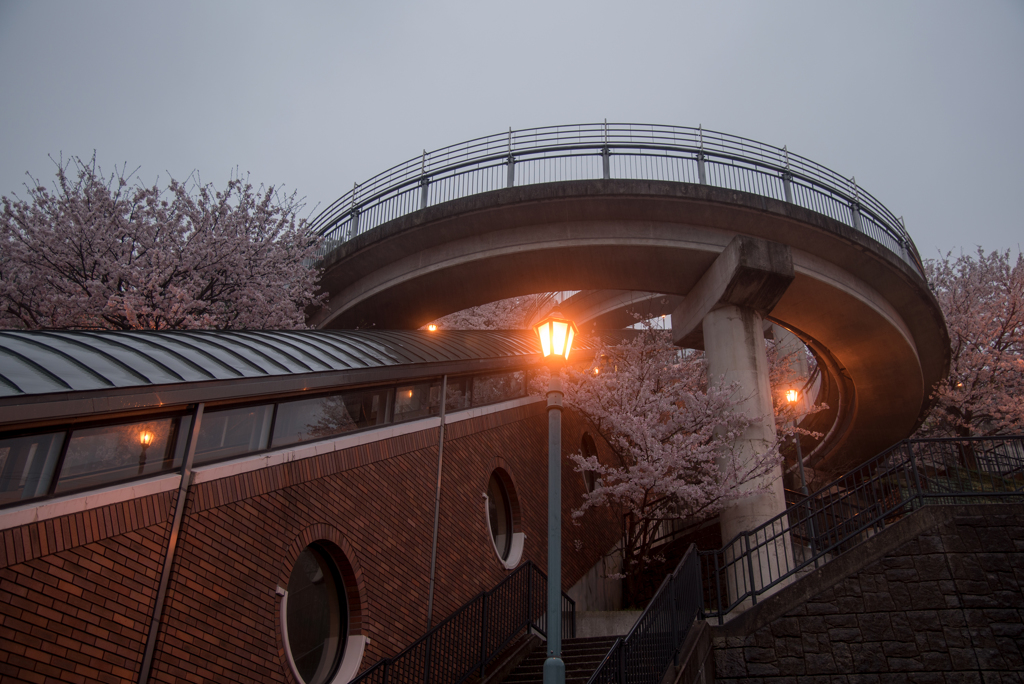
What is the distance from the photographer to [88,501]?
600 cm

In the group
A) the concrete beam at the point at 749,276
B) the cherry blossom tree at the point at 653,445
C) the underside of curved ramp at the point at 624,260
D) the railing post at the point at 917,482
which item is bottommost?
the railing post at the point at 917,482

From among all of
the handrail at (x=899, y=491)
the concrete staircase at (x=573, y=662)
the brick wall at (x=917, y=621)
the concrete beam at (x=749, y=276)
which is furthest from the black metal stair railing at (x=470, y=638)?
the concrete beam at (x=749, y=276)

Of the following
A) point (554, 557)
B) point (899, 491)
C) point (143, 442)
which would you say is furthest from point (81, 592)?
point (899, 491)

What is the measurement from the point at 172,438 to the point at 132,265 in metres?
10.4

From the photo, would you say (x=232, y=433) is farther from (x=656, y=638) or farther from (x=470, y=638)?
(x=656, y=638)

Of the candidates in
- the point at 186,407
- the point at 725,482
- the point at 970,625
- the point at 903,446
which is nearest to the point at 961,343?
the point at 725,482

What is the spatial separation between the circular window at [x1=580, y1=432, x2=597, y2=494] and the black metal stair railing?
19.5ft

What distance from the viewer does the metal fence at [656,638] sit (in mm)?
7207

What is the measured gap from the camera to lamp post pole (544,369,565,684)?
19.0ft

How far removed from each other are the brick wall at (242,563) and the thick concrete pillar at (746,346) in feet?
22.0

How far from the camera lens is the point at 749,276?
17203 mm

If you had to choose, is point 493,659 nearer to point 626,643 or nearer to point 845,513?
point 626,643

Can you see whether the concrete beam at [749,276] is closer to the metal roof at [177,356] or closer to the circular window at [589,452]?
the circular window at [589,452]

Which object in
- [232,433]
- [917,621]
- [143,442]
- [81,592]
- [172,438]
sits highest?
[232,433]
